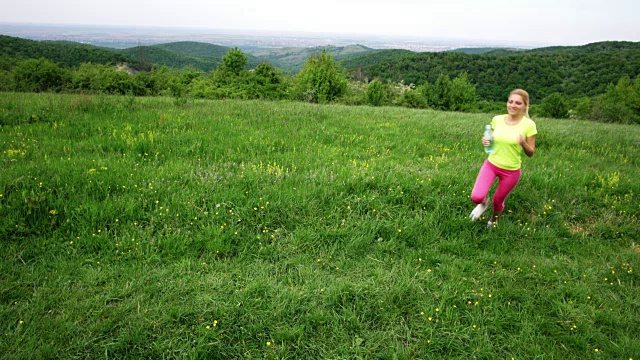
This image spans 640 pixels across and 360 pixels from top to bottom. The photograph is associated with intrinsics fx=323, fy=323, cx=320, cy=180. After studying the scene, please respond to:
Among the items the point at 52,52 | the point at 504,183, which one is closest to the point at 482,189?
the point at 504,183

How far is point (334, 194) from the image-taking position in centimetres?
562

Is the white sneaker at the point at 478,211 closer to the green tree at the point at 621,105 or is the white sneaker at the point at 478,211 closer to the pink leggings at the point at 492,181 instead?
the pink leggings at the point at 492,181

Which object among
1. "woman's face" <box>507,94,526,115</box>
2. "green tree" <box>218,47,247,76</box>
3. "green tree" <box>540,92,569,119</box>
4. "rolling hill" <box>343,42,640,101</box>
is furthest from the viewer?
"rolling hill" <box>343,42,640,101</box>

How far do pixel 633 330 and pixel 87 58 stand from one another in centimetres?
11799

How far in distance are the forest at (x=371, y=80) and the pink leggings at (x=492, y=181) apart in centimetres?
1065

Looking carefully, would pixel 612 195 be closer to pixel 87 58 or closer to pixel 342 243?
pixel 342 243

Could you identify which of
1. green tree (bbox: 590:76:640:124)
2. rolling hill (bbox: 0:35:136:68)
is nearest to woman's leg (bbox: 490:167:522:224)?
green tree (bbox: 590:76:640:124)

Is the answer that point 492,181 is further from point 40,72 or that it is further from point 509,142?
point 40,72

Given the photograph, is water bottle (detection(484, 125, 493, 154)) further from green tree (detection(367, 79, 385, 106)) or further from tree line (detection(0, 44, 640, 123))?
green tree (detection(367, 79, 385, 106))

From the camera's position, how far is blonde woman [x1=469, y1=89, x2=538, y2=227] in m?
4.77

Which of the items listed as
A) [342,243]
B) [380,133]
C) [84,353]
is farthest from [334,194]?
[380,133]

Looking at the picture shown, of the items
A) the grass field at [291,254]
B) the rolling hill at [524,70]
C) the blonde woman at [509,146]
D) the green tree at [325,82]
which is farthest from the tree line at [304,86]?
the blonde woman at [509,146]

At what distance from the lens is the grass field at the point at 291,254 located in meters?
2.99

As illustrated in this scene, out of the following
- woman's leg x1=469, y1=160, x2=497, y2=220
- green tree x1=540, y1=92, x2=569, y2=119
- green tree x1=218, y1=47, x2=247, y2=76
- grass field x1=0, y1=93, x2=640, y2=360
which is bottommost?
grass field x1=0, y1=93, x2=640, y2=360
